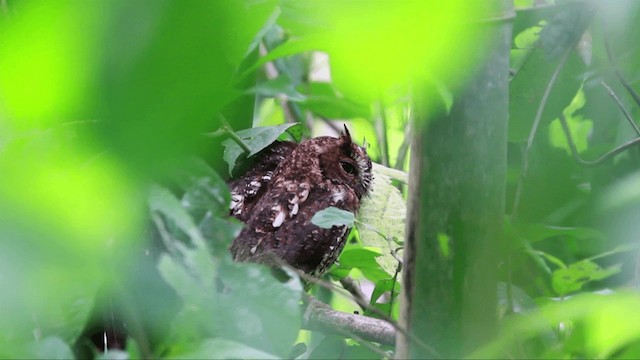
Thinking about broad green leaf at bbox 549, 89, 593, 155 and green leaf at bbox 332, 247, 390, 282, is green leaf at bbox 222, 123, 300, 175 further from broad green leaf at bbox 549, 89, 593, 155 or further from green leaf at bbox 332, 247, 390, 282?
broad green leaf at bbox 549, 89, 593, 155

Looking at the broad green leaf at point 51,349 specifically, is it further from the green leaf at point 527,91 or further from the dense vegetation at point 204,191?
the green leaf at point 527,91

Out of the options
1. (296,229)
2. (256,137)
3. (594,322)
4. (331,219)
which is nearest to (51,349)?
(594,322)

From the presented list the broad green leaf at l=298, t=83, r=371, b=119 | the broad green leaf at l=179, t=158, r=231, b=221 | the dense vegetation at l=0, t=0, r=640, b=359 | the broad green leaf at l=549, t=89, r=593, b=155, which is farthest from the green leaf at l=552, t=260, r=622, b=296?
the broad green leaf at l=298, t=83, r=371, b=119

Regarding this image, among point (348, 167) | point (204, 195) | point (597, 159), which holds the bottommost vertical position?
point (348, 167)

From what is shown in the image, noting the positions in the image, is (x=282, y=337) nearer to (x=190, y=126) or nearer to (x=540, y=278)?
(x=190, y=126)

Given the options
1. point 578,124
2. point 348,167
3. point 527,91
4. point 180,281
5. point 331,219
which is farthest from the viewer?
point 348,167

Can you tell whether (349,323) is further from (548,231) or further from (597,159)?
(597,159)

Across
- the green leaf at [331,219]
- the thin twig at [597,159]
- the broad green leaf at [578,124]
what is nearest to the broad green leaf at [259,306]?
the green leaf at [331,219]
